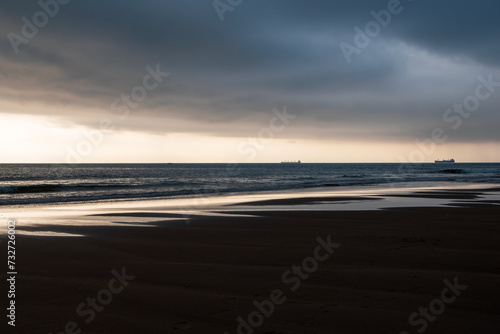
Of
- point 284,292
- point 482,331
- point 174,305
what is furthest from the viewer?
point 284,292

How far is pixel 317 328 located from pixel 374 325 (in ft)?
2.25

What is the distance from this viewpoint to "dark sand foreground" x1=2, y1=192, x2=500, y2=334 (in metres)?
5.06

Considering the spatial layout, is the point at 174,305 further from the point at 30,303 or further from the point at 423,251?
the point at 423,251

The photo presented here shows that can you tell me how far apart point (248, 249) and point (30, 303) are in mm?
4832

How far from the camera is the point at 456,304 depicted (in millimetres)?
5691

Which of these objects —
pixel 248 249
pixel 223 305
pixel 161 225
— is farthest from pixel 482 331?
pixel 161 225

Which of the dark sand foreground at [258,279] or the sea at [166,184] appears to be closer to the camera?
the dark sand foreground at [258,279]

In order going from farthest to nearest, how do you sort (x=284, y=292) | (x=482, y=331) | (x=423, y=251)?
(x=423, y=251) → (x=284, y=292) → (x=482, y=331)

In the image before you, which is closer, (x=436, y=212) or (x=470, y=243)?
(x=470, y=243)

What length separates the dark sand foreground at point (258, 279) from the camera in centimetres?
506

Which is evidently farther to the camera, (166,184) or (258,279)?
(166,184)

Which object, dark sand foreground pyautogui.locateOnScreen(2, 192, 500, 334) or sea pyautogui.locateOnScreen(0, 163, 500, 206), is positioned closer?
dark sand foreground pyautogui.locateOnScreen(2, 192, 500, 334)

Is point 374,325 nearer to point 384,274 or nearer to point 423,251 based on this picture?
point 384,274

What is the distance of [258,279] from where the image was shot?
22.6 ft
